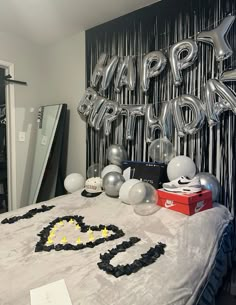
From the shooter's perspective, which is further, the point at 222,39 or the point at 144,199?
the point at 222,39

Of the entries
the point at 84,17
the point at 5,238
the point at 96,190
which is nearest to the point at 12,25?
the point at 84,17

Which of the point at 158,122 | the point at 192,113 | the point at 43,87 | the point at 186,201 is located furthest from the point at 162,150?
the point at 43,87

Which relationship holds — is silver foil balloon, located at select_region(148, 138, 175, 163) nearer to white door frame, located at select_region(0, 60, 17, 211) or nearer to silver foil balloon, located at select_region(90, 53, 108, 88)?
silver foil balloon, located at select_region(90, 53, 108, 88)

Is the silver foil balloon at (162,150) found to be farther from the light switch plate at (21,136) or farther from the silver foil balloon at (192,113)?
the light switch plate at (21,136)

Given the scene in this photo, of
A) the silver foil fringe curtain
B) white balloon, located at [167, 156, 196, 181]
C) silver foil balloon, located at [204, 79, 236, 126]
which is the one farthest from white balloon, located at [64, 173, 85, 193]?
silver foil balloon, located at [204, 79, 236, 126]

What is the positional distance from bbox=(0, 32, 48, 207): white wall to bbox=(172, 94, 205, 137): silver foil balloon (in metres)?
1.98

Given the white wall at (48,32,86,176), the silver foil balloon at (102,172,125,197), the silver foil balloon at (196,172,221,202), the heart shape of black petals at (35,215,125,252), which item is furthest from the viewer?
the white wall at (48,32,86,176)

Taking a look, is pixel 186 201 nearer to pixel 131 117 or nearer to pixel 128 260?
pixel 128 260

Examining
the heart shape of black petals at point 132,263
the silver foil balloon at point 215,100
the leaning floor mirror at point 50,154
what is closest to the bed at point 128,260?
the heart shape of black petals at point 132,263

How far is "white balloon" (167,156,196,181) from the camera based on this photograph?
1.87 meters

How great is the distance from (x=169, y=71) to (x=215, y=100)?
0.55 metres

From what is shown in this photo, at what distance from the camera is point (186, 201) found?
5.09 feet

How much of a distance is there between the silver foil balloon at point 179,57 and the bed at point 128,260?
3.68ft

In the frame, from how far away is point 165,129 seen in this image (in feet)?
7.01
